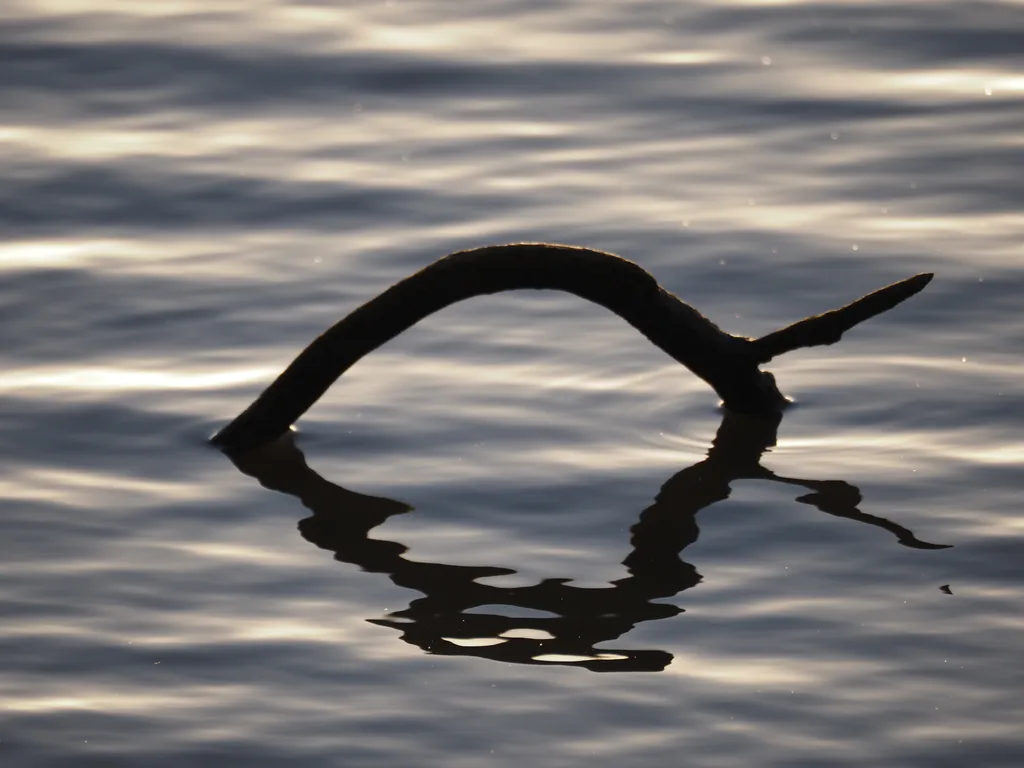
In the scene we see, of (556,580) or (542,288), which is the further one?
(542,288)

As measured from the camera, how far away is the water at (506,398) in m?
4.27

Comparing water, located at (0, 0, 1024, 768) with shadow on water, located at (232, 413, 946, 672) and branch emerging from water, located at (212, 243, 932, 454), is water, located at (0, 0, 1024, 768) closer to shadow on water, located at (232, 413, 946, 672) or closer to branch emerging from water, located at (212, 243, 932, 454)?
shadow on water, located at (232, 413, 946, 672)

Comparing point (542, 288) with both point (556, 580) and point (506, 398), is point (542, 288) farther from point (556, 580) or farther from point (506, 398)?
point (556, 580)

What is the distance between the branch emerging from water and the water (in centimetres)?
17

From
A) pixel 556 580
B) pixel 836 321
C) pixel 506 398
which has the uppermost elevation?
pixel 836 321

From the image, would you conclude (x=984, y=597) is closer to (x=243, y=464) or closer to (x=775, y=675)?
(x=775, y=675)

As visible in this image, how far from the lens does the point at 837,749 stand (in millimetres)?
4035

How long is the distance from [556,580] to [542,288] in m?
0.94

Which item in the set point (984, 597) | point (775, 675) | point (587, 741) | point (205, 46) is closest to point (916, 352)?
point (984, 597)

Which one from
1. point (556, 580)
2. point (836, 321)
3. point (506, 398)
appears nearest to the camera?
point (556, 580)

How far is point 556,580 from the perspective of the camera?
474 cm

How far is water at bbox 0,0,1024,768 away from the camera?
14.0 feet

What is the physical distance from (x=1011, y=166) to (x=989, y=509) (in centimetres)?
252

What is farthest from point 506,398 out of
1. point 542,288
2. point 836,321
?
point 836,321
